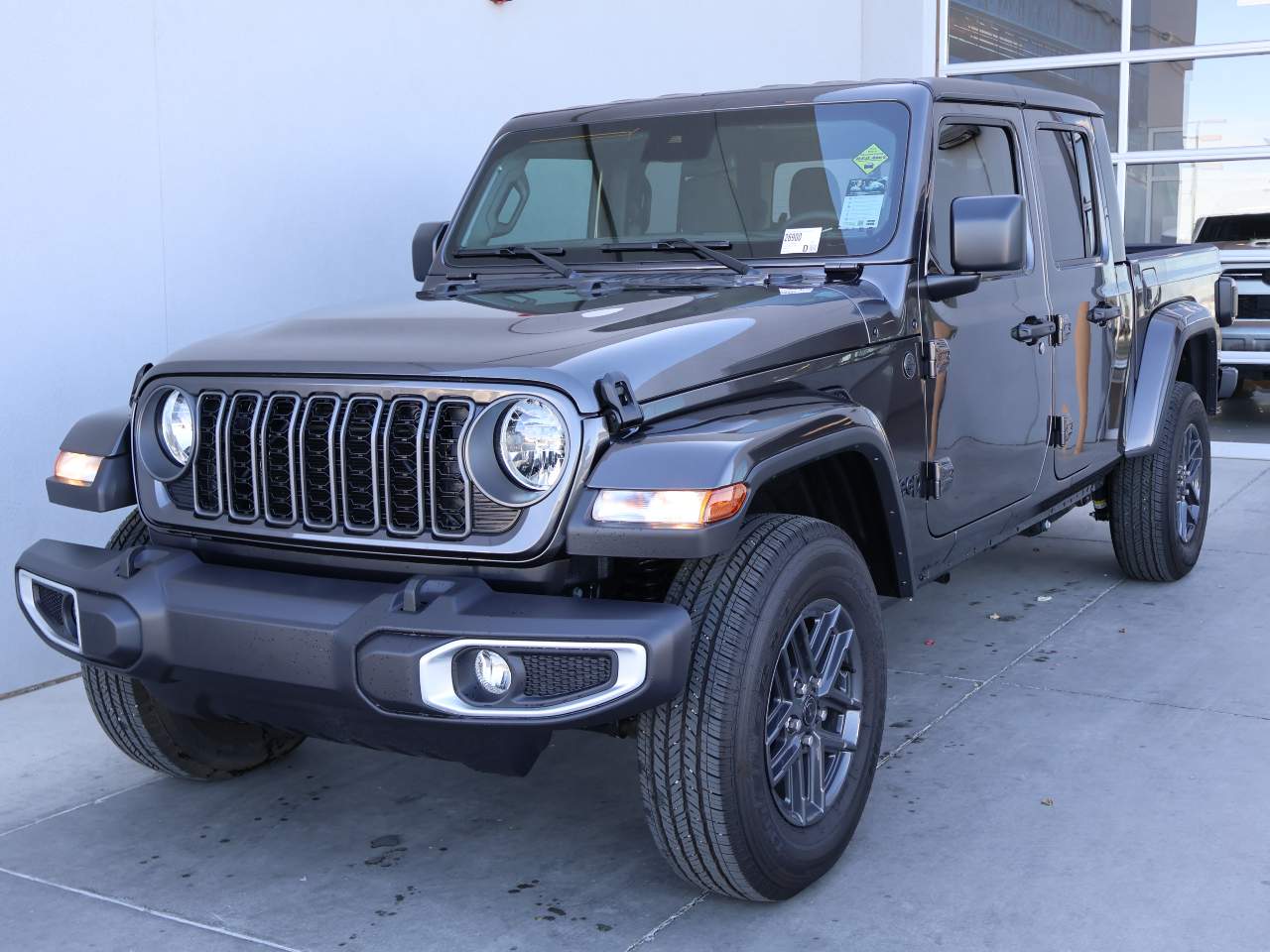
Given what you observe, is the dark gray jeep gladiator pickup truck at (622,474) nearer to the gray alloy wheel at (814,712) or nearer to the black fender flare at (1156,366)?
the gray alloy wheel at (814,712)

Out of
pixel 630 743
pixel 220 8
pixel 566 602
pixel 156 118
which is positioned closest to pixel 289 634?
pixel 566 602

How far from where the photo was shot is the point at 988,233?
3.71 meters

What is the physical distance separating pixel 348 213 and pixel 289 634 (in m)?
3.55

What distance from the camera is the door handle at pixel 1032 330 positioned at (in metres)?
4.41

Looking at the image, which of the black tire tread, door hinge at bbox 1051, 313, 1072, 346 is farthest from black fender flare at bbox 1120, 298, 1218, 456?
door hinge at bbox 1051, 313, 1072, 346

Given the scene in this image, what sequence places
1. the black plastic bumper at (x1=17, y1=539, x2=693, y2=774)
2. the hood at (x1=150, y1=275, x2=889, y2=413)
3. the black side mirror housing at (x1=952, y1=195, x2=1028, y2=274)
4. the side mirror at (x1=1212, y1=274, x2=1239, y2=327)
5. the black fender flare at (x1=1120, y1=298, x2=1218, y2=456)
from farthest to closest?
1. the side mirror at (x1=1212, y1=274, x2=1239, y2=327)
2. the black fender flare at (x1=1120, y1=298, x2=1218, y2=456)
3. the black side mirror housing at (x1=952, y1=195, x2=1028, y2=274)
4. the hood at (x1=150, y1=275, x2=889, y2=413)
5. the black plastic bumper at (x1=17, y1=539, x2=693, y2=774)

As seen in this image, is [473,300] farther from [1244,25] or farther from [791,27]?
[1244,25]

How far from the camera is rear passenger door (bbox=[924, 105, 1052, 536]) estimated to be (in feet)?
13.1

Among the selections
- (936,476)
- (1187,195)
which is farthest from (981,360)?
(1187,195)

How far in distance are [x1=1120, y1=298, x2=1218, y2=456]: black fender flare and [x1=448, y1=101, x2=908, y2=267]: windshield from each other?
6.32 feet

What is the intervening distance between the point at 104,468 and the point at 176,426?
0.73 feet

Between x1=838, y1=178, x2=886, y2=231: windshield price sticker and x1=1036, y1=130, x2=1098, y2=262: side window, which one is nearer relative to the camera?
x1=838, y1=178, x2=886, y2=231: windshield price sticker

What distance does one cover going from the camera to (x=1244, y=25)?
31.0ft

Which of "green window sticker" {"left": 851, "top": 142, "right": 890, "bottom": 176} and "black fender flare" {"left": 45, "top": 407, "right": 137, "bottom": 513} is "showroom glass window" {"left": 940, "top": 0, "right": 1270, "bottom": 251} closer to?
"green window sticker" {"left": 851, "top": 142, "right": 890, "bottom": 176}
